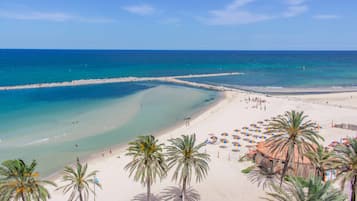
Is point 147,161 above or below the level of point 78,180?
above

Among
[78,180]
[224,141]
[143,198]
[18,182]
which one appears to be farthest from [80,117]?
[18,182]

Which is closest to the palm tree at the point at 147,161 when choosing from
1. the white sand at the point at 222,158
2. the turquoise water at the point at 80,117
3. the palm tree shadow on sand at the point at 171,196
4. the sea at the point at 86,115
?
the palm tree shadow on sand at the point at 171,196

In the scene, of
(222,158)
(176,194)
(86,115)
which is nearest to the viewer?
(176,194)

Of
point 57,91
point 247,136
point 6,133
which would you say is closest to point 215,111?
point 247,136

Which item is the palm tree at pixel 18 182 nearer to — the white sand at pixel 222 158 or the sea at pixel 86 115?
the white sand at pixel 222 158

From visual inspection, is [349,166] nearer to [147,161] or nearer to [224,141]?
[147,161]

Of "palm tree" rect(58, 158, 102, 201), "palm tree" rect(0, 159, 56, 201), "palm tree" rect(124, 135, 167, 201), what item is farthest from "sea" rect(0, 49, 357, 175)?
"palm tree" rect(124, 135, 167, 201)

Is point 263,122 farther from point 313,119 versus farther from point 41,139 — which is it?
point 41,139
